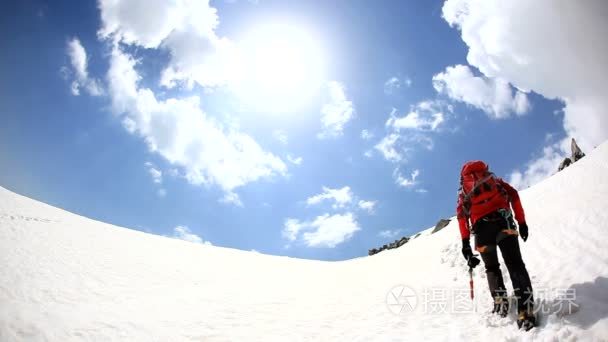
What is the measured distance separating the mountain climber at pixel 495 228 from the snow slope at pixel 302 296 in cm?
36

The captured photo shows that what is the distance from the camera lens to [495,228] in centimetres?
515

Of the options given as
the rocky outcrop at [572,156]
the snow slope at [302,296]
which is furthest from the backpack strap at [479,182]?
the rocky outcrop at [572,156]

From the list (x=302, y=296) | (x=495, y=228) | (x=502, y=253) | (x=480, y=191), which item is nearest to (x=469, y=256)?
(x=502, y=253)

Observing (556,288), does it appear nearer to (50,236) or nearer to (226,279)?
(226,279)

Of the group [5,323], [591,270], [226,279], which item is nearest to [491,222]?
[591,270]

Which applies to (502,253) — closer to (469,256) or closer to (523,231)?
(523,231)

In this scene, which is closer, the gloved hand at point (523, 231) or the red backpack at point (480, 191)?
the gloved hand at point (523, 231)

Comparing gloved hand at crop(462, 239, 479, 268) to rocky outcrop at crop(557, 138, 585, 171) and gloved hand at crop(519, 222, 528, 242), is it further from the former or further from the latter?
rocky outcrop at crop(557, 138, 585, 171)

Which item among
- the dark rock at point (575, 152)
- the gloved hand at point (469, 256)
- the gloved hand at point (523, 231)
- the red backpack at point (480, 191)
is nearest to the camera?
the gloved hand at point (523, 231)

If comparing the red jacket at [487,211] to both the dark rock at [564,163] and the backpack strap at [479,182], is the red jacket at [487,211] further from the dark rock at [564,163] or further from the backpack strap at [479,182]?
the dark rock at [564,163]

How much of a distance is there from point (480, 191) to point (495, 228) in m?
0.70

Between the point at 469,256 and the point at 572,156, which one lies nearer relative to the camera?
the point at 469,256

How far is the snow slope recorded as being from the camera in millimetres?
5629

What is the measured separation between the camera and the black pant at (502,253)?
15.5ft
